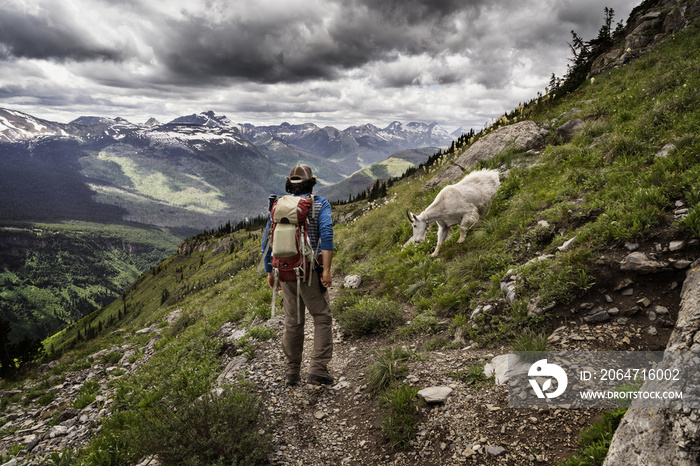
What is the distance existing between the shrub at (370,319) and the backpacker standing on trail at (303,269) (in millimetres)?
1977

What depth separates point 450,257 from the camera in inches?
401

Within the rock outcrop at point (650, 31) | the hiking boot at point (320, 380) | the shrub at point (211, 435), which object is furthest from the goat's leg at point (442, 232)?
the rock outcrop at point (650, 31)

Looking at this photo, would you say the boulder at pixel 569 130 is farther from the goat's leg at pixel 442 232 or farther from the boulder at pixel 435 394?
the boulder at pixel 435 394

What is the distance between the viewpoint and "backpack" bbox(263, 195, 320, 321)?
5855 millimetres

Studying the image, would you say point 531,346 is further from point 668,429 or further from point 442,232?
point 442,232

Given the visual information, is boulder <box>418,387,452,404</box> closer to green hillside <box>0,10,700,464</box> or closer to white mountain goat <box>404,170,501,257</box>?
green hillside <box>0,10,700,464</box>

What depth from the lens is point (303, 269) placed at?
19.9 feet

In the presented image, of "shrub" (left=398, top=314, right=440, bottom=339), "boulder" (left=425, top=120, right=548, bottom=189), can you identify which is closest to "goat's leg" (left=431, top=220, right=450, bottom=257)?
"shrub" (left=398, top=314, right=440, bottom=339)

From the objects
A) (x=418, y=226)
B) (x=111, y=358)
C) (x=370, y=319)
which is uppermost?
(x=418, y=226)

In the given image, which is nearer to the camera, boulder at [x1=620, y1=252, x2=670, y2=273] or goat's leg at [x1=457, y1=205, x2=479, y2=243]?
boulder at [x1=620, y1=252, x2=670, y2=273]

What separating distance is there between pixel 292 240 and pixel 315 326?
194 centimetres

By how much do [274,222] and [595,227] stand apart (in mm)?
6468

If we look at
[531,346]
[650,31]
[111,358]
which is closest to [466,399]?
[531,346]

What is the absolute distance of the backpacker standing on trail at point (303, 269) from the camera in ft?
19.6
